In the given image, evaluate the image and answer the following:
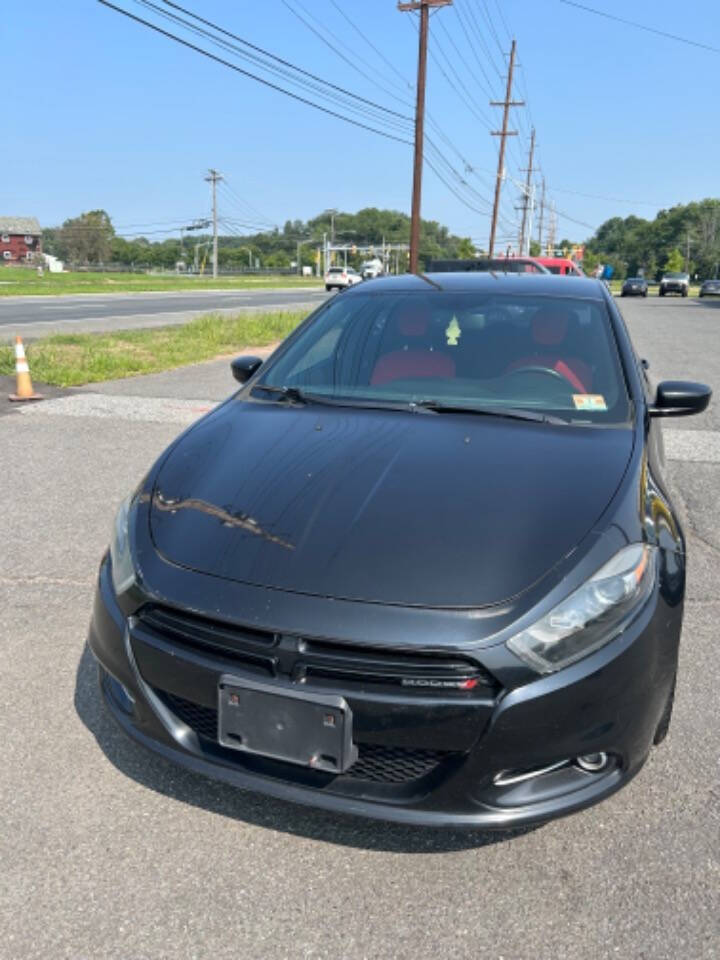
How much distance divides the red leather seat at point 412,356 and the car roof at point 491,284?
269 mm

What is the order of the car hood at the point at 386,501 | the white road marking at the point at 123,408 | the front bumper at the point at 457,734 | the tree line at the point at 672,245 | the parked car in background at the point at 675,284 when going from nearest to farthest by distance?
the front bumper at the point at 457,734, the car hood at the point at 386,501, the white road marking at the point at 123,408, the parked car in background at the point at 675,284, the tree line at the point at 672,245

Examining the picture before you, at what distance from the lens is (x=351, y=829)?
234cm

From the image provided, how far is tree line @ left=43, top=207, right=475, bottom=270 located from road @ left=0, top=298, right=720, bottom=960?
119 m

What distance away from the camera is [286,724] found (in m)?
2.00

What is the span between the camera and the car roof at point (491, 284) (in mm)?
3828

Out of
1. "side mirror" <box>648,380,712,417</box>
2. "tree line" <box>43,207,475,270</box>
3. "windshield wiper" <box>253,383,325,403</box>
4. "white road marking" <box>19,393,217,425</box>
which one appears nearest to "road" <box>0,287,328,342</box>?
"white road marking" <box>19,393,217,425</box>

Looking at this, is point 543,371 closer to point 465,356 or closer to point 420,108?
point 465,356

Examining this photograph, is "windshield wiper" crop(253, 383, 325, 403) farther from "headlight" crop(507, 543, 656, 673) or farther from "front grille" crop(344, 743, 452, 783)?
"front grille" crop(344, 743, 452, 783)

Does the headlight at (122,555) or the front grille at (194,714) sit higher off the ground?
the headlight at (122,555)

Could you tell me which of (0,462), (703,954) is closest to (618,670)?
(703,954)

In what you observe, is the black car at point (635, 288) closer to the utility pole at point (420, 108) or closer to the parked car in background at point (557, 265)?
the utility pole at point (420, 108)

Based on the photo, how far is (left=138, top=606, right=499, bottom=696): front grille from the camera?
6.39ft

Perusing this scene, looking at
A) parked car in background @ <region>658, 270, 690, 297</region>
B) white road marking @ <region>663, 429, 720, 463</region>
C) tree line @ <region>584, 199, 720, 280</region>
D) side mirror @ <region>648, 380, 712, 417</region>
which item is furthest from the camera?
tree line @ <region>584, 199, 720, 280</region>

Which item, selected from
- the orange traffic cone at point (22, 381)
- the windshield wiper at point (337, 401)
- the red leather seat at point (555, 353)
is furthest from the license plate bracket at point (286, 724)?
the orange traffic cone at point (22, 381)
